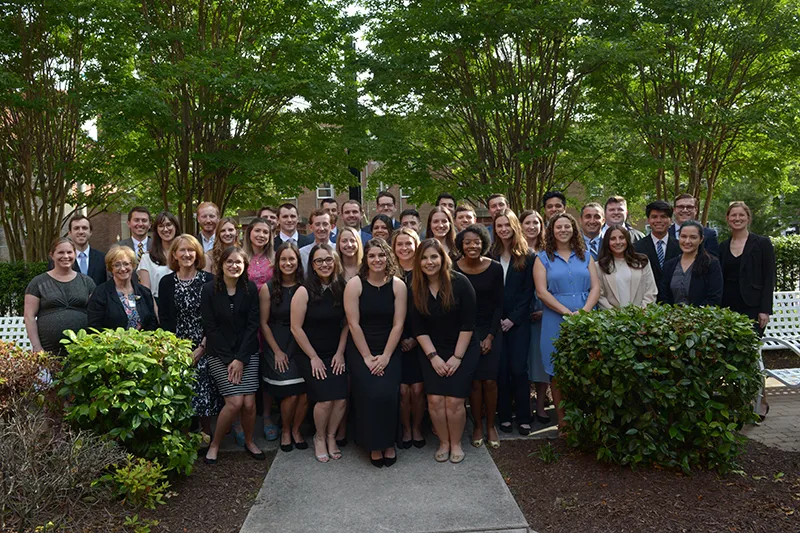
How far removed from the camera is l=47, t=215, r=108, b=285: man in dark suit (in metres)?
6.23

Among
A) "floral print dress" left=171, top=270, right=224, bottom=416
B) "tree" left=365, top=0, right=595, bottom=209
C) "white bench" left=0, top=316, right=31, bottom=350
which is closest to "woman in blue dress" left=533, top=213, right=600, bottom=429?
"floral print dress" left=171, top=270, right=224, bottom=416

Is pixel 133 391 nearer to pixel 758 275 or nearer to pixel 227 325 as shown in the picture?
pixel 227 325

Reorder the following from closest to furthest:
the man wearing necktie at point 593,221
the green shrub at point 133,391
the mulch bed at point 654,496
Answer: the mulch bed at point 654,496 → the green shrub at point 133,391 → the man wearing necktie at point 593,221

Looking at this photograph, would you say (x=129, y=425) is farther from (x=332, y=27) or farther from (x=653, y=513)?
(x=332, y=27)

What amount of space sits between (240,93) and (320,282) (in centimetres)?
662

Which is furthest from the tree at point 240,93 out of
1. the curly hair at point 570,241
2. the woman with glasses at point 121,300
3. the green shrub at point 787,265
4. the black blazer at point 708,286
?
the green shrub at point 787,265

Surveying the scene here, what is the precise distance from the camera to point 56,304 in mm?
5324

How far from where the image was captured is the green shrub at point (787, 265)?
9.64 meters

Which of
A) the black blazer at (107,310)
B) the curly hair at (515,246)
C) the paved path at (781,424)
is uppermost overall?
the curly hair at (515,246)

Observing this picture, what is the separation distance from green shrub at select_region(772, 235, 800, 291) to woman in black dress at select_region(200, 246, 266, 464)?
29.1 ft

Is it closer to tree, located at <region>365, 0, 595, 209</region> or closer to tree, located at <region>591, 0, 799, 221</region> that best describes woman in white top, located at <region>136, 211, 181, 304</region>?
tree, located at <region>365, 0, 595, 209</region>

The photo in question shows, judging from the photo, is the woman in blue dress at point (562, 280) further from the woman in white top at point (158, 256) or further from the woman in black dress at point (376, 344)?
the woman in white top at point (158, 256)

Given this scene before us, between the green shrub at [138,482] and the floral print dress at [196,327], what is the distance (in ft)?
3.47

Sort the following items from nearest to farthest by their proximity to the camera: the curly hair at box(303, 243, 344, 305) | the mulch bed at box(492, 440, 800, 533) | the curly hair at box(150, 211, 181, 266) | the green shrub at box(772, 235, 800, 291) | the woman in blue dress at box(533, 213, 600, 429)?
the mulch bed at box(492, 440, 800, 533) < the curly hair at box(303, 243, 344, 305) < the woman in blue dress at box(533, 213, 600, 429) < the curly hair at box(150, 211, 181, 266) < the green shrub at box(772, 235, 800, 291)
